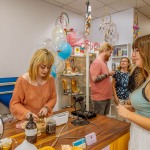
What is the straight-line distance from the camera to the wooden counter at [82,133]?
3.86 ft

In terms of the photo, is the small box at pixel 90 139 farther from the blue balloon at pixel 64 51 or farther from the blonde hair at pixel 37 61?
the blue balloon at pixel 64 51

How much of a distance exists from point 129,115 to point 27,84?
961 mm

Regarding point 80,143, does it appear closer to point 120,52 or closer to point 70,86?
point 70,86

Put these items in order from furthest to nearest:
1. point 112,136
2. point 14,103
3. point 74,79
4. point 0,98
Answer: point 74,79 → point 0,98 → point 14,103 → point 112,136

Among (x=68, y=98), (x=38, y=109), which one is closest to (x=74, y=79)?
(x=68, y=98)

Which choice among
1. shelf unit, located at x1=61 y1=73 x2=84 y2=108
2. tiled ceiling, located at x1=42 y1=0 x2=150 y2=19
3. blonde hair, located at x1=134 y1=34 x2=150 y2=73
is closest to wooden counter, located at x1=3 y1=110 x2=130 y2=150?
blonde hair, located at x1=134 y1=34 x2=150 y2=73

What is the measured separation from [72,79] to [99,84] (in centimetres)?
141

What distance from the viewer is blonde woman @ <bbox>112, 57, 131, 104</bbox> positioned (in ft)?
9.17

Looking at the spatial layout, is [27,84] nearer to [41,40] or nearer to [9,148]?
[9,148]

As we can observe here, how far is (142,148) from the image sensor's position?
1145 millimetres

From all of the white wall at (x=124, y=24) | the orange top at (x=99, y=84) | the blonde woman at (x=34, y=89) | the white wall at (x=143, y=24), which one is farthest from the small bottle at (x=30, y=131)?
the white wall at (x=143, y=24)

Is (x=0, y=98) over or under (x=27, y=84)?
under

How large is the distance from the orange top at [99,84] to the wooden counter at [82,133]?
3.71 feet

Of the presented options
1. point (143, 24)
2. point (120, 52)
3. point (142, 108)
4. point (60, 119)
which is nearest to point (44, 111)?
point (60, 119)
